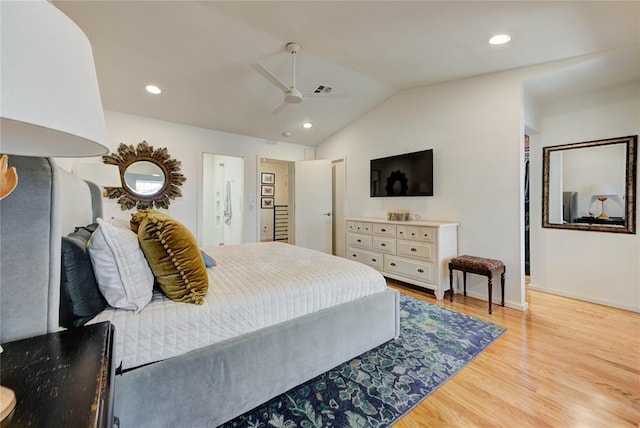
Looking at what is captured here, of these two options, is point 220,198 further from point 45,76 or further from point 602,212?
point 602,212

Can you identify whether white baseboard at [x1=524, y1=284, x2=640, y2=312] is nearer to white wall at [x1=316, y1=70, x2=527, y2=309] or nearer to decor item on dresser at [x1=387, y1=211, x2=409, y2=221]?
white wall at [x1=316, y1=70, x2=527, y2=309]

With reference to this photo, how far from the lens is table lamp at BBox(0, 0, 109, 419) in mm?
401

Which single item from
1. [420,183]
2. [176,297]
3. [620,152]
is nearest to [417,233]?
[420,183]

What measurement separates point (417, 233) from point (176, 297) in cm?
276

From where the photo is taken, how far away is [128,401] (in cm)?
106

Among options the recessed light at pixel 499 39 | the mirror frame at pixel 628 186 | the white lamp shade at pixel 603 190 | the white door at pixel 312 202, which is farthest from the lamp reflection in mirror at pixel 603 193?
Result: the white door at pixel 312 202

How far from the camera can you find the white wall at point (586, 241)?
8.88ft

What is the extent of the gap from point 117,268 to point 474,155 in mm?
3543

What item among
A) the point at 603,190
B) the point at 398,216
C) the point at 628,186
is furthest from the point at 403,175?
the point at 628,186

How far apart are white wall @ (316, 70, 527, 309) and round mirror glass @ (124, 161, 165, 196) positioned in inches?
140

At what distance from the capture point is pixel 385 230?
3688 millimetres

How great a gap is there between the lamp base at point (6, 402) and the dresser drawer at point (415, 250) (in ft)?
10.7

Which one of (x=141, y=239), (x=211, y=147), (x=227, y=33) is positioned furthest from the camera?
(x=211, y=147)

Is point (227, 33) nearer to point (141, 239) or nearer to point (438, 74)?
point (141, 239)
